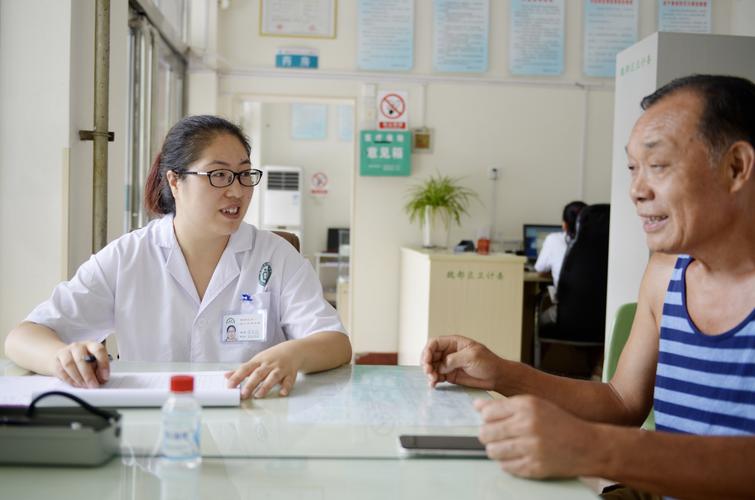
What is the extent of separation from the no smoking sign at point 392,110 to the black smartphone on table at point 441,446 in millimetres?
4794

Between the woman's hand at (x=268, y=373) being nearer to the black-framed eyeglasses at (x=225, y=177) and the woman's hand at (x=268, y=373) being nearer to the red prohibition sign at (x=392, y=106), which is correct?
the black-framed eyeglasses at (x=225, y=177)

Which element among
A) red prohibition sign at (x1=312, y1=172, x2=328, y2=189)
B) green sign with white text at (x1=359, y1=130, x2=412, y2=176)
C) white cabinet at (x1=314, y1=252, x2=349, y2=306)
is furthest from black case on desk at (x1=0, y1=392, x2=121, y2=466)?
red prohibition sign at (x1=312, y1=172, x2=328, y2=189)

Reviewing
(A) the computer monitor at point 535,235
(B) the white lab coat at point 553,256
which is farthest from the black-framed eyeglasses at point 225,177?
(A) the computer monitor at point 535,235

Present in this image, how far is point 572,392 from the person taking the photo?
1398 millimetres

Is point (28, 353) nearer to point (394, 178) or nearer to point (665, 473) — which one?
point (665, 473)

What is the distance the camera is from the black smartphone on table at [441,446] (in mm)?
992

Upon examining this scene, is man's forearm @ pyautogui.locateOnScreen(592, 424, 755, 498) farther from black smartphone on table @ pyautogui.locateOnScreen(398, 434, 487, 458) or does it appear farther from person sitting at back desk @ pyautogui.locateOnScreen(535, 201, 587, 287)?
person sitting at back desk @ pyautogui.locateOnScreen(535, 201, 587, 287)

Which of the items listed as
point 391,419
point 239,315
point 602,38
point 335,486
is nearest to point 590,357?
point 602,38

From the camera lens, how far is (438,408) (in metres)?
1.26

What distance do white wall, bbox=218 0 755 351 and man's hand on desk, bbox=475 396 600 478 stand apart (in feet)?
15.8

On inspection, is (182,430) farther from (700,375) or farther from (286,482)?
(700,375)

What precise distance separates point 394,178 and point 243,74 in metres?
1.47

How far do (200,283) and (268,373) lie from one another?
0.63 m

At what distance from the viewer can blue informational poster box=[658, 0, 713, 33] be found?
5.75m
